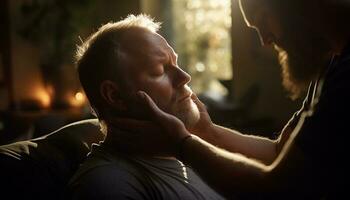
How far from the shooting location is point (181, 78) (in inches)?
60.4

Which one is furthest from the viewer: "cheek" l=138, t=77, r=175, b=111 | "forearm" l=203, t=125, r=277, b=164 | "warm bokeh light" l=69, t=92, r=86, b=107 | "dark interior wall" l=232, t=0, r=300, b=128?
"warm bokeh light" l=69, t=92, r=86, b=107

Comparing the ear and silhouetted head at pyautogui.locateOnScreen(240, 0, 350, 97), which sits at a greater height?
silhouetted head at pyautogui.locateOnScreen(240, 0, 350, 97)

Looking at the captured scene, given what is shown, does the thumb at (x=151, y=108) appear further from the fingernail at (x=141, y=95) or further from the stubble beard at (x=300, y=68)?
the stubble beard at (x=300, y=68)

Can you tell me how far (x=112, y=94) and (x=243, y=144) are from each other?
44cm

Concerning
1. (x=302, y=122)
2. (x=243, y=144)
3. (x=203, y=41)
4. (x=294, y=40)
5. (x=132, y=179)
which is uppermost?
(x=294, y=40)

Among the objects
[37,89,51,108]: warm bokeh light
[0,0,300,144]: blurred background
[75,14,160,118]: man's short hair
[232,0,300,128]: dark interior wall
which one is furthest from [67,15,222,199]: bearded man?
[37,89,51,108]: warm bokeh light

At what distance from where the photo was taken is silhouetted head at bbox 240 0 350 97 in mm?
1090

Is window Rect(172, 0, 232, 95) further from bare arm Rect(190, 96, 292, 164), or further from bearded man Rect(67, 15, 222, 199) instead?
bearded man Rect(67, 15, 222, 199)

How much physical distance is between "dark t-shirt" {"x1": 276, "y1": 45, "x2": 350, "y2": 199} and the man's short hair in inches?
24.0

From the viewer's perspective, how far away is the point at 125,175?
1.38 meters

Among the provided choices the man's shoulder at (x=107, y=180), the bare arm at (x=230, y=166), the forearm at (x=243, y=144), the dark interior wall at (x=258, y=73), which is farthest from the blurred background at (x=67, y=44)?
the bare arm at (x=230, y=166)

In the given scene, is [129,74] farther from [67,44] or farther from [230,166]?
[67,44]

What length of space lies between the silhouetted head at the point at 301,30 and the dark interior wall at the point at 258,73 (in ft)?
10.00

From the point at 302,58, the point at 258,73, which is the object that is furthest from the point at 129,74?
the point at 258,73
